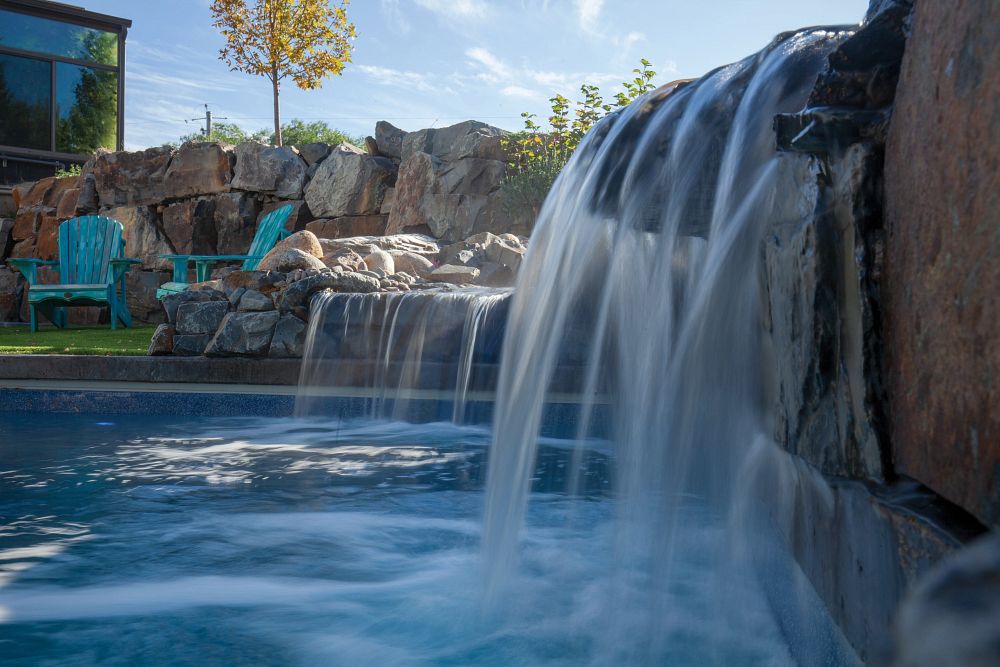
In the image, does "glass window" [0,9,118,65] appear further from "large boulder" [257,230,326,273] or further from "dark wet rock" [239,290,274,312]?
"dark wet rock" [239,290,274,312]

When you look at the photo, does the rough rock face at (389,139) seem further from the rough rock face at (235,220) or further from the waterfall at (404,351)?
the waterfall at (404,351)

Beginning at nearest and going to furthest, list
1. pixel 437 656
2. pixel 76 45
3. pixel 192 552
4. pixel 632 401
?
pixel 437 656, pixel 632 401, pixel 192 552, pixel 76 45

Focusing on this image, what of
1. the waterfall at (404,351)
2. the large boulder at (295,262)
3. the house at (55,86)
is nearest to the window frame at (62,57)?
the house at (55,86)

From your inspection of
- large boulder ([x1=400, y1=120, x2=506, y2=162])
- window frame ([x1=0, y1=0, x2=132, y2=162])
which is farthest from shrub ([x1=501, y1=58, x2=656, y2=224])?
window frame ([x1=0, y1=0, x2=132, y2=162])

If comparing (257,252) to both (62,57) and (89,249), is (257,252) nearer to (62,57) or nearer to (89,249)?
(89,249)

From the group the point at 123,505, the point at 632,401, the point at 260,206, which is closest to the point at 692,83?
the point at 632,401

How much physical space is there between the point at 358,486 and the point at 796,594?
2.37 meters

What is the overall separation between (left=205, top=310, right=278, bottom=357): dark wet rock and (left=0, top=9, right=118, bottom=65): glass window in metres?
13.5

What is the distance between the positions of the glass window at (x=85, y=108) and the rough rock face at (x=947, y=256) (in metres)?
18.0

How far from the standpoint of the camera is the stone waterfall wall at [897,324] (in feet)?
2.12

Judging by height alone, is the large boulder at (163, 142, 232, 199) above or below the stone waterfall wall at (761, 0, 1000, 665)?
above

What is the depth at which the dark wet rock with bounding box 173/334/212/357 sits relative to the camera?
5.81 meters

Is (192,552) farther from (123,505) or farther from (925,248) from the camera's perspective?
(925,248)

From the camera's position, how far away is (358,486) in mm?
3527
